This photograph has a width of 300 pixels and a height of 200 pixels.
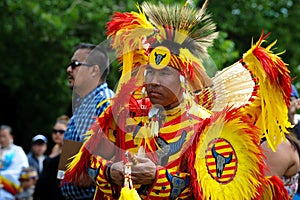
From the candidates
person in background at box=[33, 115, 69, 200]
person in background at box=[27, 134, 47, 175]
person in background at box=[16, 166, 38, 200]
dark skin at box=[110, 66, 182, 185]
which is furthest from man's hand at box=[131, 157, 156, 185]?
person in background at box=[27, 134, 47, 175]

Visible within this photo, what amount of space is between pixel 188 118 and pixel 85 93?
1686 millimetres

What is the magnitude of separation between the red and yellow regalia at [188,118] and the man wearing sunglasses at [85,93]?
42.1 inches

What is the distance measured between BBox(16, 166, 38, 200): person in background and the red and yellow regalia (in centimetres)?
555

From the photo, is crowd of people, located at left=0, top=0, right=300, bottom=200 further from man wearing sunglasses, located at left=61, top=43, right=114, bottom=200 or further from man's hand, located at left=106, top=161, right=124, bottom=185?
man wearing sunglasses, located at left=61, top=43, right=114, bottom=200

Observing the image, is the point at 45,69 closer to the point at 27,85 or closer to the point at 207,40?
the point at 27,85

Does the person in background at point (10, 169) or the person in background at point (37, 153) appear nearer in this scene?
the person in background at point (10, 169)

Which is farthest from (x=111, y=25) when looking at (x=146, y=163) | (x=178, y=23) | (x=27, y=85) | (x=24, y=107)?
(x=24, y=107)

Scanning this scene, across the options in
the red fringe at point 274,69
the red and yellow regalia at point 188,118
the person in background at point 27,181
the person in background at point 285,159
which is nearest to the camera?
the red and yellow regalia at point 188,118

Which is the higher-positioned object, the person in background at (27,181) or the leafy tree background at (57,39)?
the leafy tree background at (57,39)

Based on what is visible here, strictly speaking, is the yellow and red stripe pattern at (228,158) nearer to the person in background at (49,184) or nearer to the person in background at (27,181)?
the person in background at (49,184)

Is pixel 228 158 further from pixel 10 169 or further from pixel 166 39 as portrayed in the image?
pixel 10 169

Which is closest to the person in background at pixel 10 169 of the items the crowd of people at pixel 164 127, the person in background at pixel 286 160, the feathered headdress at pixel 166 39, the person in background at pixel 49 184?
the person in background at pixel 49 184

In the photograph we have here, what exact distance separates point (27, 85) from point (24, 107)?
1656 millimetres

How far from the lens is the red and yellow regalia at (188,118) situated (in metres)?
4.70
